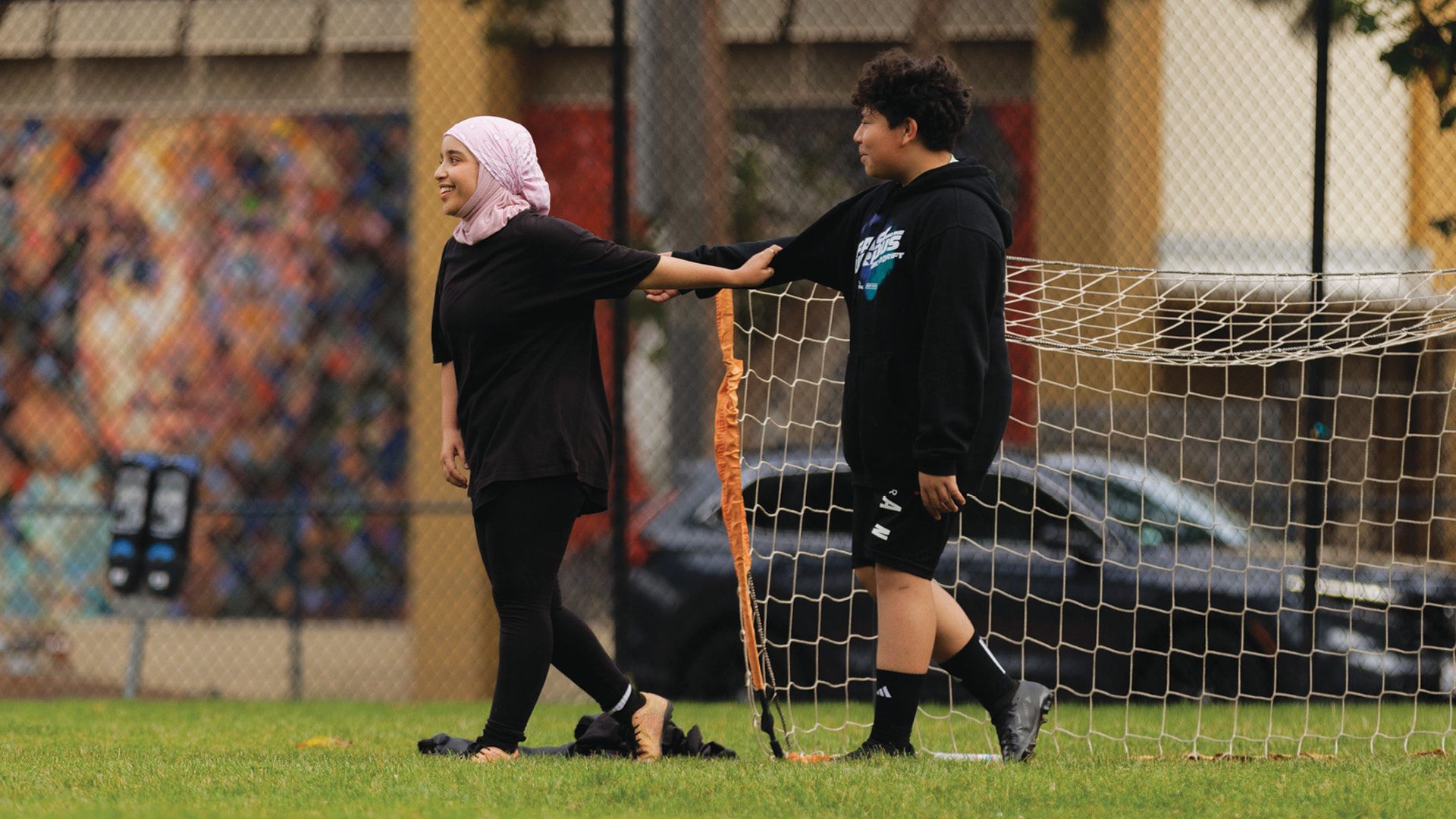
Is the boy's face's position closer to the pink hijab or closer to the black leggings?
the pink hijab

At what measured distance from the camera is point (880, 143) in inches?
153

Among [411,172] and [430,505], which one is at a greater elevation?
[411,172]

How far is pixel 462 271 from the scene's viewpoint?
3.96 metres

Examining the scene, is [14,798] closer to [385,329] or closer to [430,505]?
[430,505]

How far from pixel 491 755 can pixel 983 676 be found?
4.45 feet

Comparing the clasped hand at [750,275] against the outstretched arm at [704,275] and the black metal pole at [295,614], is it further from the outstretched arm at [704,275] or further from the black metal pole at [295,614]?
the black metal pole at [295,614]

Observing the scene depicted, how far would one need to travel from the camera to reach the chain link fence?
26.4 ft

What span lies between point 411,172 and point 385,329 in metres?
1.17

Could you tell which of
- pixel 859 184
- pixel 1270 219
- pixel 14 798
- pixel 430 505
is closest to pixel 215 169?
pixel 430 505

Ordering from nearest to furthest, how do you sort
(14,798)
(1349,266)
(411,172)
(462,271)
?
1. (14,798)
2. (462,271)
3. (1349,266)
4. (411,172)

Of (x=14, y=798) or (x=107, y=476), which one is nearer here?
(x=14, y=798)

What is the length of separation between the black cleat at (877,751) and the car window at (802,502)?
2.26 meters

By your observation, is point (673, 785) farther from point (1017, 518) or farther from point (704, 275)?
point (1017, 518)

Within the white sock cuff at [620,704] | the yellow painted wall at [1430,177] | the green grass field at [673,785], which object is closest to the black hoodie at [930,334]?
the green grass field at [673,785]
